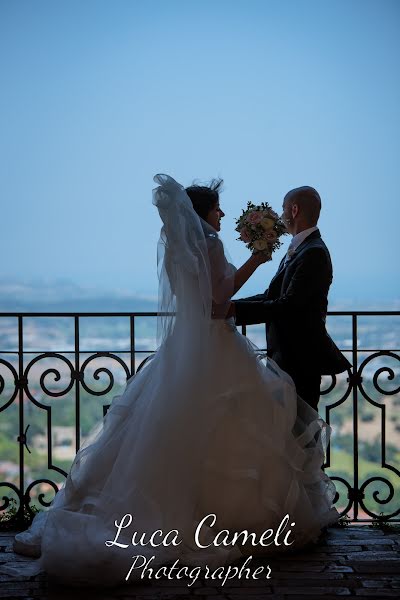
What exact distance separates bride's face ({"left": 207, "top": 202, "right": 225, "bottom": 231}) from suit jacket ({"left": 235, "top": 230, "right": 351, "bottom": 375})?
0.36m

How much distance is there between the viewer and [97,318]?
3803 millimetres

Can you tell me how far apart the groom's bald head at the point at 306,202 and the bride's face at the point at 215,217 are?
0.41 meters

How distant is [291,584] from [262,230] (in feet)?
4.86

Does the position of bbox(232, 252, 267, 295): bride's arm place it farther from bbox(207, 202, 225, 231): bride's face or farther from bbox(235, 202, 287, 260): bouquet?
bbox(207, 202, 225, 231): bride's face

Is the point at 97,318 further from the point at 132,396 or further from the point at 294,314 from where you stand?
the point at 294,314

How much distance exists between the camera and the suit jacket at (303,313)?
11.4 feet

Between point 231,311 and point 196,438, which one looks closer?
point 196,438

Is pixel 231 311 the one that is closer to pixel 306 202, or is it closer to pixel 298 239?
pixel 298 239

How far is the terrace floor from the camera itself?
2.77 meters

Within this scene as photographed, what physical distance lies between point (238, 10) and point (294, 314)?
4266 mm

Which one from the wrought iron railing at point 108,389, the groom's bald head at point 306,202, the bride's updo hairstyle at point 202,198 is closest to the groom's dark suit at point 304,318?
the groom's bald head at point 306,202

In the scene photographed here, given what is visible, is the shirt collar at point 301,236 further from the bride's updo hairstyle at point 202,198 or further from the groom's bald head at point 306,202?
the bride's updo hairstyle at point 202,198

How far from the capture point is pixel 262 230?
3.37 m

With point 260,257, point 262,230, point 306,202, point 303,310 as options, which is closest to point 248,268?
point 260,257
